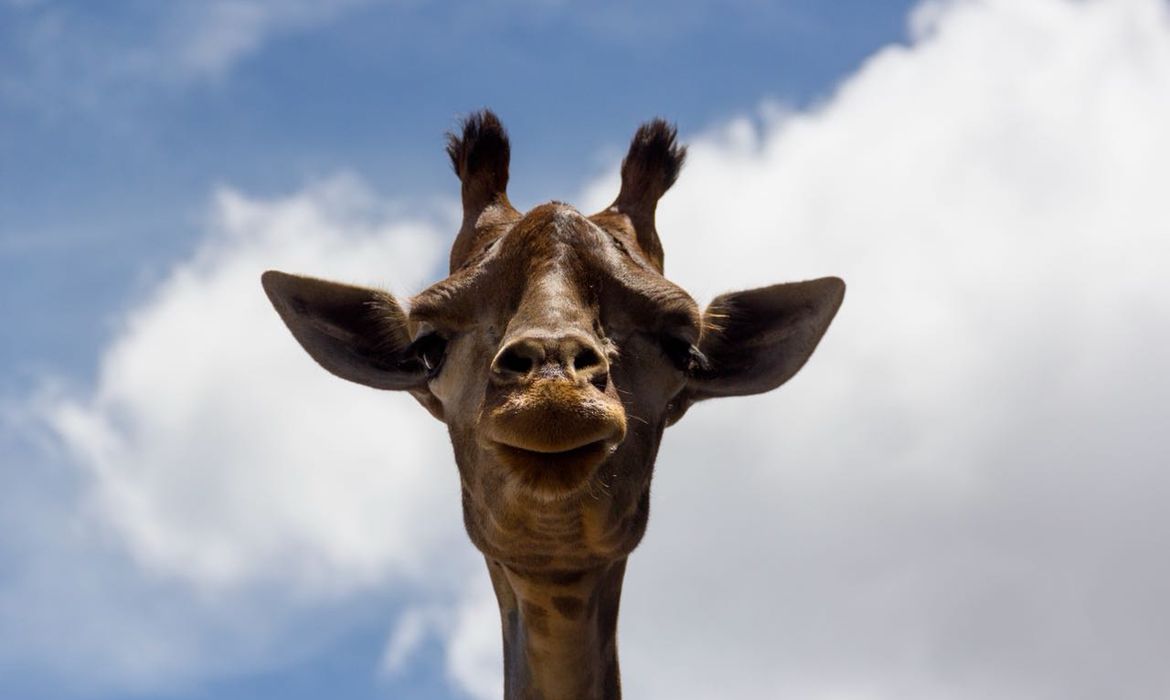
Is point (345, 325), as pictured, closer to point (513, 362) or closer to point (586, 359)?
point (513, 362)

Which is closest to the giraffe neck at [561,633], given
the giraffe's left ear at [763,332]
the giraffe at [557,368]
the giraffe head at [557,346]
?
the giraffe at [557,368]

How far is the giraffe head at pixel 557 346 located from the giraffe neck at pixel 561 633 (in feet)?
1.10

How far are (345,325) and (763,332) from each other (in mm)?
2558

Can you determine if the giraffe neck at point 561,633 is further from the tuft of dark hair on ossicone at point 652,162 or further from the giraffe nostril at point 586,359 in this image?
the tuft of dark hair on ossicone at point 652,162

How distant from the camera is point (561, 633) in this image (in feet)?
25.2

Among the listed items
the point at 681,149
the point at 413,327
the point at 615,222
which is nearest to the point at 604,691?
the point at 413,327

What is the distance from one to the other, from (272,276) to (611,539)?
2878mm

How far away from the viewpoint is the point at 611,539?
280 inches

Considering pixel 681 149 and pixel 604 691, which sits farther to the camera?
pixel 681 149

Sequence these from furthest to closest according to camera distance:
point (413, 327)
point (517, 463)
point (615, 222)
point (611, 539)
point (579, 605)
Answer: point (615, 222) → point (413, 327) → point (579, 605) → point (611, 539) → point (517, 463)

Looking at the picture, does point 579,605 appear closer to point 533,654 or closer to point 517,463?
point 533,654

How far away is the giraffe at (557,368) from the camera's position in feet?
21.0

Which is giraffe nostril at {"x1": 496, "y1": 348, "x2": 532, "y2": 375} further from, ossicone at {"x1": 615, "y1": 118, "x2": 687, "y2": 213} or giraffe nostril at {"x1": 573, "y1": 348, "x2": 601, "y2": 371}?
ossicone at {"x1": 615, "y1": 118, "x2": 687, "y2": 213}

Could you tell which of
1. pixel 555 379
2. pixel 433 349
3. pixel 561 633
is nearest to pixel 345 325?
pixel 433 349
